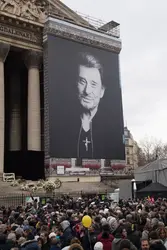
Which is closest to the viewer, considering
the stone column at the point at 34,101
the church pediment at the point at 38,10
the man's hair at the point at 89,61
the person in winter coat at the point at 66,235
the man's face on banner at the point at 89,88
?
the person in winter coat at the point at 66,235

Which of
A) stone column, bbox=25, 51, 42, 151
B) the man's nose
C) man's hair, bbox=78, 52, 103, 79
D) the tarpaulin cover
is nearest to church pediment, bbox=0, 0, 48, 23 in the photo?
stone column, bbox=25, 51, 42, 151

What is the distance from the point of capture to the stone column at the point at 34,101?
112 ft

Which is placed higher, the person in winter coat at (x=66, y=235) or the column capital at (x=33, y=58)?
the column capital at (x=33, y=58)

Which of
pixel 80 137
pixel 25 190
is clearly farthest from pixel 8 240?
pixel 80 137

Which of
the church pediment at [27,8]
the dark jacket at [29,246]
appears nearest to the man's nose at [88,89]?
the church pediment at [27,8]

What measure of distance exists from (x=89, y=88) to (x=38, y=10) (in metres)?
8.71

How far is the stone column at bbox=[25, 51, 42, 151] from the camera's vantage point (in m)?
34.2

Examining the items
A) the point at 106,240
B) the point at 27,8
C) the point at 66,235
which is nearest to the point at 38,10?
the point at 27,8

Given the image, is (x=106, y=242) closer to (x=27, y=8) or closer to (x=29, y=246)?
(x=29, y=246)

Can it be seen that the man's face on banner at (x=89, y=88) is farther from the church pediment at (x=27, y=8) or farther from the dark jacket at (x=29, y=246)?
the dark jacket at (x=29, y=246)

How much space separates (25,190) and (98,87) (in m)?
13.3

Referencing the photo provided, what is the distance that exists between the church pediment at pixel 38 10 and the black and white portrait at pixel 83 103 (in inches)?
114

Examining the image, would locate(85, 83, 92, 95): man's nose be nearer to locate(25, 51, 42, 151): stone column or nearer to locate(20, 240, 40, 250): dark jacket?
locate(25, 51, 42, 151): stone column

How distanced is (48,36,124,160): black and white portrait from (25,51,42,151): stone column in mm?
2287
